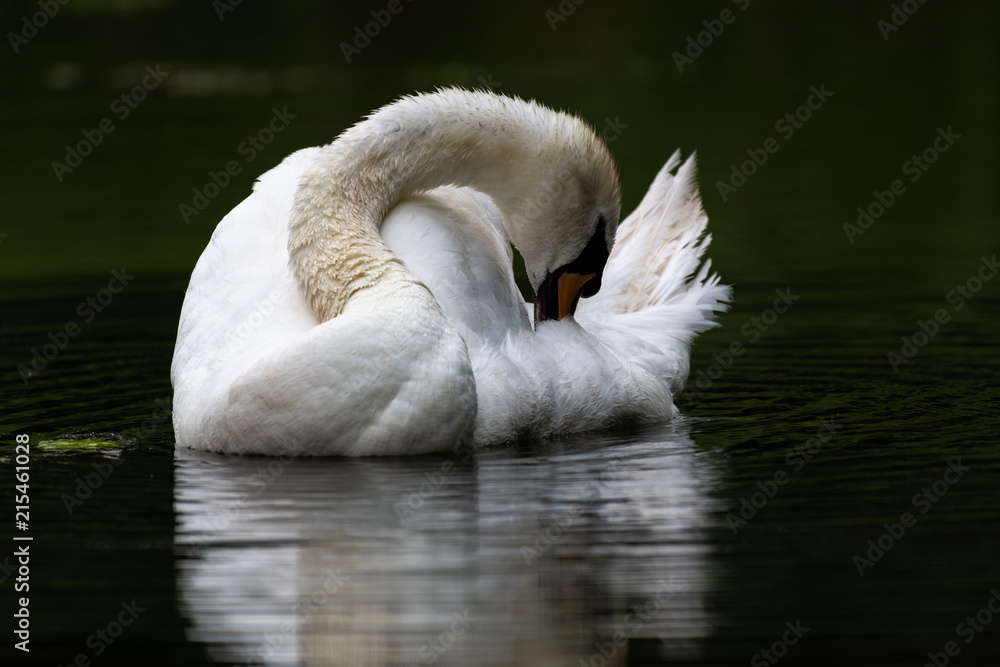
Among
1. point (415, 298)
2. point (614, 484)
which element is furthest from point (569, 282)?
point (614, 484)

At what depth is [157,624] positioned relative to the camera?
5562 mm

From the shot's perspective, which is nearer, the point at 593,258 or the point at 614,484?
the point at 614,484

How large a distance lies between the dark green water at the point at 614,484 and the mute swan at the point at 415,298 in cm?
20

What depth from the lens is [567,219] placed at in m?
8.27

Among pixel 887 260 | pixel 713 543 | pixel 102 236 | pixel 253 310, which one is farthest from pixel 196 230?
pixel 713 543

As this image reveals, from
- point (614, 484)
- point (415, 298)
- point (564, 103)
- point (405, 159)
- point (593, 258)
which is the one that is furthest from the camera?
point (564, 103)

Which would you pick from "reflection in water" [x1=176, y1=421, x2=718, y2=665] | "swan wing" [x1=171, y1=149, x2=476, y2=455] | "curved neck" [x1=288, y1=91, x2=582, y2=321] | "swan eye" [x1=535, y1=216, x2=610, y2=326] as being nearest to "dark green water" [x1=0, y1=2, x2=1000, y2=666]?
"reflection in water" [x1=176, y1=421, x2=718, y2=665]

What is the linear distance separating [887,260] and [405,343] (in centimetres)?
671

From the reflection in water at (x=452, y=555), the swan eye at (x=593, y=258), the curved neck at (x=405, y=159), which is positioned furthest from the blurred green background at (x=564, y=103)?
the reflection in water at (x=452, y=555)

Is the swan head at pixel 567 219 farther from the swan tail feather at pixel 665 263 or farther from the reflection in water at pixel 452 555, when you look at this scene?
the swan tail feather at pixel 665 263

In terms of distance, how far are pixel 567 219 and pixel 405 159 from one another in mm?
827

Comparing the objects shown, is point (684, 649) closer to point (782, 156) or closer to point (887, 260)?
point (887, 260)

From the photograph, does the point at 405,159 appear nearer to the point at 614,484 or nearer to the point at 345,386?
the point at 345,386

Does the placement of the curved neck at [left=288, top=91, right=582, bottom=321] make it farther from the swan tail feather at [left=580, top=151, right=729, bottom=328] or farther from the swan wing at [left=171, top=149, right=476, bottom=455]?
the swan tail feather at [left=580, top=151, right=729, bottom=328]
